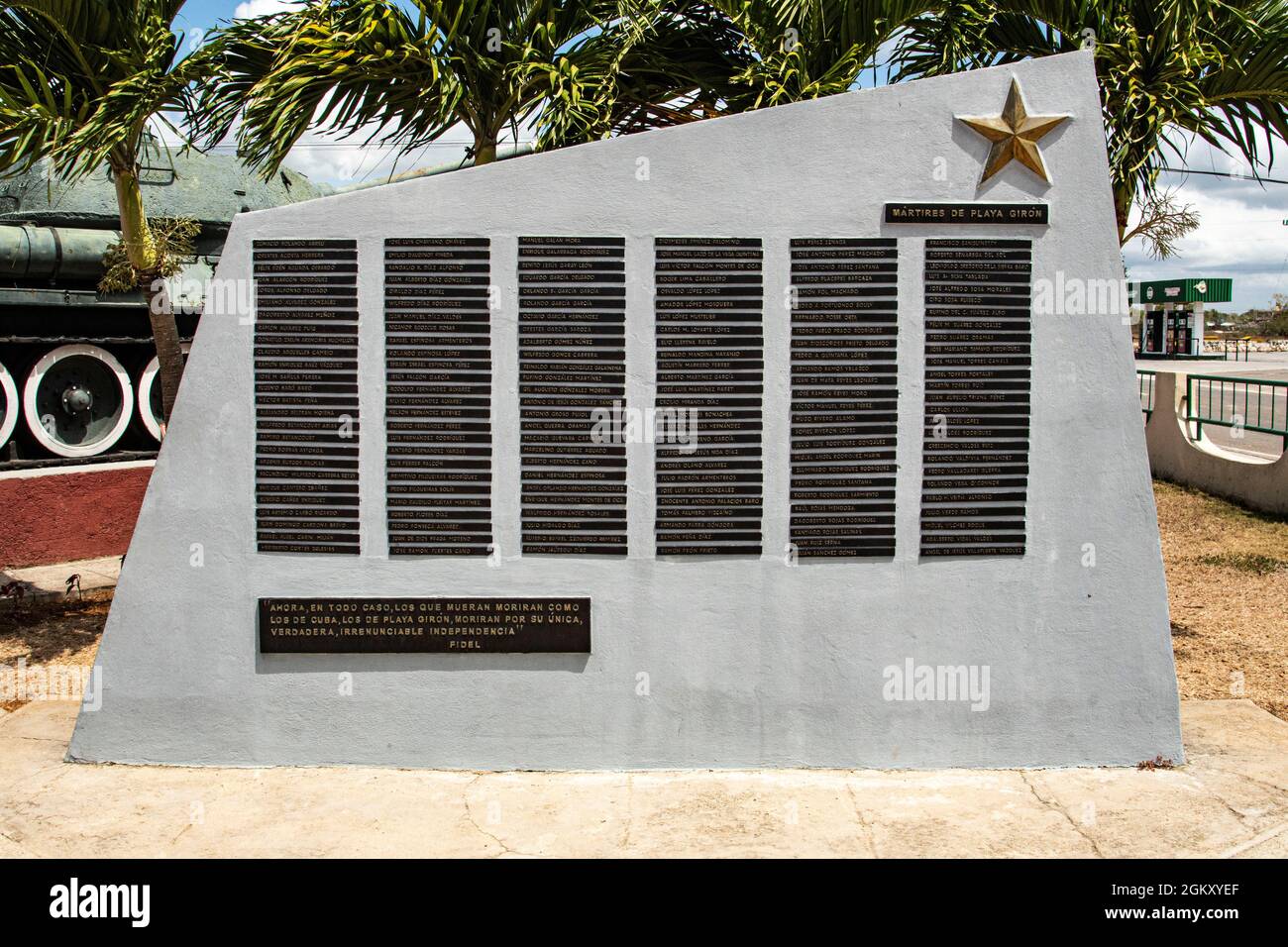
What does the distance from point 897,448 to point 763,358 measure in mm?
845

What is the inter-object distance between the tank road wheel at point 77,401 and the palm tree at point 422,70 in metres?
5.86

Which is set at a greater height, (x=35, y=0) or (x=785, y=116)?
(x=35, y=0)

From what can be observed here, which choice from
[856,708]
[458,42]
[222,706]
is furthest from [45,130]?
[856,708]

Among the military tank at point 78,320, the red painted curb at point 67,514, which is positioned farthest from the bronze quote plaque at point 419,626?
the military tank at point 78,320

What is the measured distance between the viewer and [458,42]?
25.6 feet

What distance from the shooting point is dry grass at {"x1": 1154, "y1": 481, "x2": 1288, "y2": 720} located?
773 centimetres

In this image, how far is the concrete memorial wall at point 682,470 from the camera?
5898mm

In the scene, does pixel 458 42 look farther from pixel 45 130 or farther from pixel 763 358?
pixel 763 358

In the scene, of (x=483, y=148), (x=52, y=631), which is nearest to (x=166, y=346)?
(x=52, y=631)

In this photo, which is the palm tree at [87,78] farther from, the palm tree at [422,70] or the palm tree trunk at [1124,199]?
the palm tree trunk at [1124,199]

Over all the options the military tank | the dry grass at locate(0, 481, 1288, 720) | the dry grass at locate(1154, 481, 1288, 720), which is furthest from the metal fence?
the military tank

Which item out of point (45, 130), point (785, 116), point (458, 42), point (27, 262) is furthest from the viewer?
point (27, 262)

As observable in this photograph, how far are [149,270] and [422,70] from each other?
8.53 feet

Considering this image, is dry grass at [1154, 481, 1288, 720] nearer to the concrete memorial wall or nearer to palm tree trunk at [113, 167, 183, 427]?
the concrete memorial wall
